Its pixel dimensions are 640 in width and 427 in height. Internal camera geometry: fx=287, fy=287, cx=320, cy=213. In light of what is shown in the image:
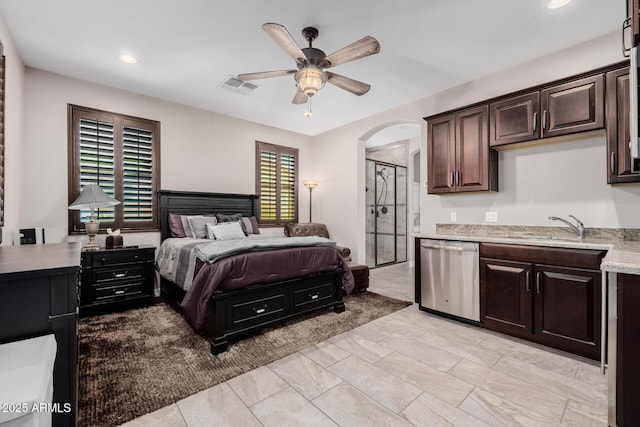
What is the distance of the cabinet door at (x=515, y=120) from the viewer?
9.47 ft

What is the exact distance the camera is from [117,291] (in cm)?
346

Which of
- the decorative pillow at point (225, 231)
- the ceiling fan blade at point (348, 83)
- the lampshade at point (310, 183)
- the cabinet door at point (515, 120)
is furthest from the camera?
the lampshade at point (310, 183)

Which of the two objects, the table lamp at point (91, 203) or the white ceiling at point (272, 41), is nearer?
the white ceiling at point (272, 41)

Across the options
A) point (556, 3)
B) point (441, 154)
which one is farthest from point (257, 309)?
point (556, 3)

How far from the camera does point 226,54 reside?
310 centimetres

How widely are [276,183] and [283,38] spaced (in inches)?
143

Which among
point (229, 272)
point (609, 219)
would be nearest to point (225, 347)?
point (229, 272)

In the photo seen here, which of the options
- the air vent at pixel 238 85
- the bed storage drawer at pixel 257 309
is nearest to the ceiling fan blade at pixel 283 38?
the air vent at pixel 238 85

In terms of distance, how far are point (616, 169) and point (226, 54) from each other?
3.84 m

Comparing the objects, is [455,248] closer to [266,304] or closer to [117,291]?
[266,304]

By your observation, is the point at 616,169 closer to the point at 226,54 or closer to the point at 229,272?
the point at 229,272

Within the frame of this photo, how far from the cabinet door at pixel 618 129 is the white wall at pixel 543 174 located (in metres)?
0.22

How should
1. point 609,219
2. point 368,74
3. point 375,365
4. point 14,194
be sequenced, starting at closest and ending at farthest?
point 375,365 → point 609,219 → point 14,194 → point 368,74

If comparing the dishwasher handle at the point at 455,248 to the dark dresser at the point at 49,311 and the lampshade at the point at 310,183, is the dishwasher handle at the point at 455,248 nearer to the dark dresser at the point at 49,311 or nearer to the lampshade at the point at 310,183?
the lampshade at the point at 310,183
